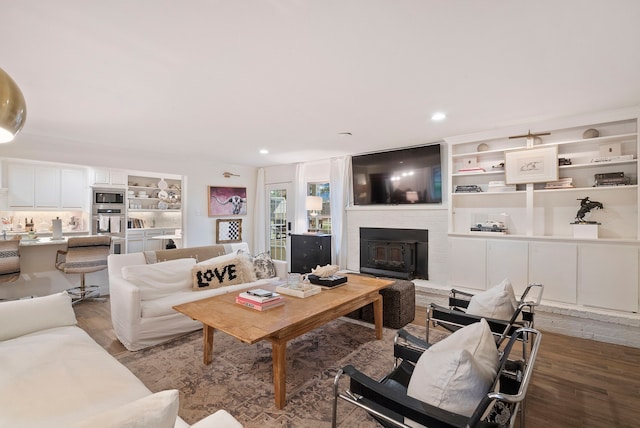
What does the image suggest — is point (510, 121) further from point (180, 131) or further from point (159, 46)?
point (180, 131)

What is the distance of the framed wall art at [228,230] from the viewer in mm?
6520

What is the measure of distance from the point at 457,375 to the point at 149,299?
2.94m

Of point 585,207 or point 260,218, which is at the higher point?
point 585,207

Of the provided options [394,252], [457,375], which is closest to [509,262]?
[394,252]

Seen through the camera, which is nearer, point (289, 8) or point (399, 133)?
point (289, 8)

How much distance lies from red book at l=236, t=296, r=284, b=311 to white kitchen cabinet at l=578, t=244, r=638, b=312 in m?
3.34

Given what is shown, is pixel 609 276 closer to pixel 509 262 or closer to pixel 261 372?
pixel 509 262

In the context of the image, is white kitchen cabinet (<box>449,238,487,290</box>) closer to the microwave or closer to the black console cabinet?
the black console cabinet

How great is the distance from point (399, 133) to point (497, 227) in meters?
1.79

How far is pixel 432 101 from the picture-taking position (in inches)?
114

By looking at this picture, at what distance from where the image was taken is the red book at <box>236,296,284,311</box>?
7.79 ft

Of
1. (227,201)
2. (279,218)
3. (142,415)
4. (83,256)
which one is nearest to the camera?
(142,415)

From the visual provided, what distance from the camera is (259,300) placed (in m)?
2.40

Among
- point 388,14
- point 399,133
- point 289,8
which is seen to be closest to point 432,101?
point 399,133
